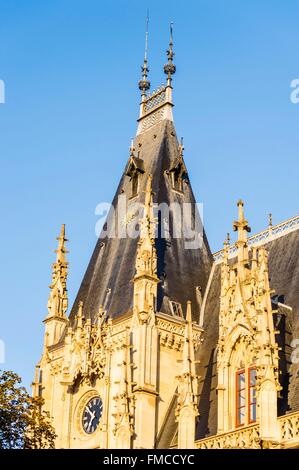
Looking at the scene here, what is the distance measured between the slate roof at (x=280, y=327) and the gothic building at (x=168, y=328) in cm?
7

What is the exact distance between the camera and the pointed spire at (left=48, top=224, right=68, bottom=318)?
52719mm

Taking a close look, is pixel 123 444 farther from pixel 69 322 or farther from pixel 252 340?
pixel 69 322

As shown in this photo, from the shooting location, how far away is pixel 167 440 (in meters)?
42.8

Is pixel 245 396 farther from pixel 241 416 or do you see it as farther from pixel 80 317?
pixel 80 317

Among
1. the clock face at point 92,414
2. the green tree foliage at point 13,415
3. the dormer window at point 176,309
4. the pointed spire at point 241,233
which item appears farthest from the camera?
the dormer window at point 176,309

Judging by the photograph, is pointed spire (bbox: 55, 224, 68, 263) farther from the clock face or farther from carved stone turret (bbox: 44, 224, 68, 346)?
the clock face

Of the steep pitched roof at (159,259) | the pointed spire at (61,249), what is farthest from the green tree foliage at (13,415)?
the pointed spire at (61,249)

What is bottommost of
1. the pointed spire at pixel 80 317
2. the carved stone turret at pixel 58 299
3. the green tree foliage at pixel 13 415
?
the green tree foliage at pixel 13 415

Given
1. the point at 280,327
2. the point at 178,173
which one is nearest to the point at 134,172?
the point at 178,173

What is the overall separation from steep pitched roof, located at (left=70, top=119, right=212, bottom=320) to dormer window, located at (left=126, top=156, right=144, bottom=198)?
15 cm

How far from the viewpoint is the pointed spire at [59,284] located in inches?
2076

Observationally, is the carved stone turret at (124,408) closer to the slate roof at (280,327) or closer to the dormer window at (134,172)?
the slate roof at (280,327)
